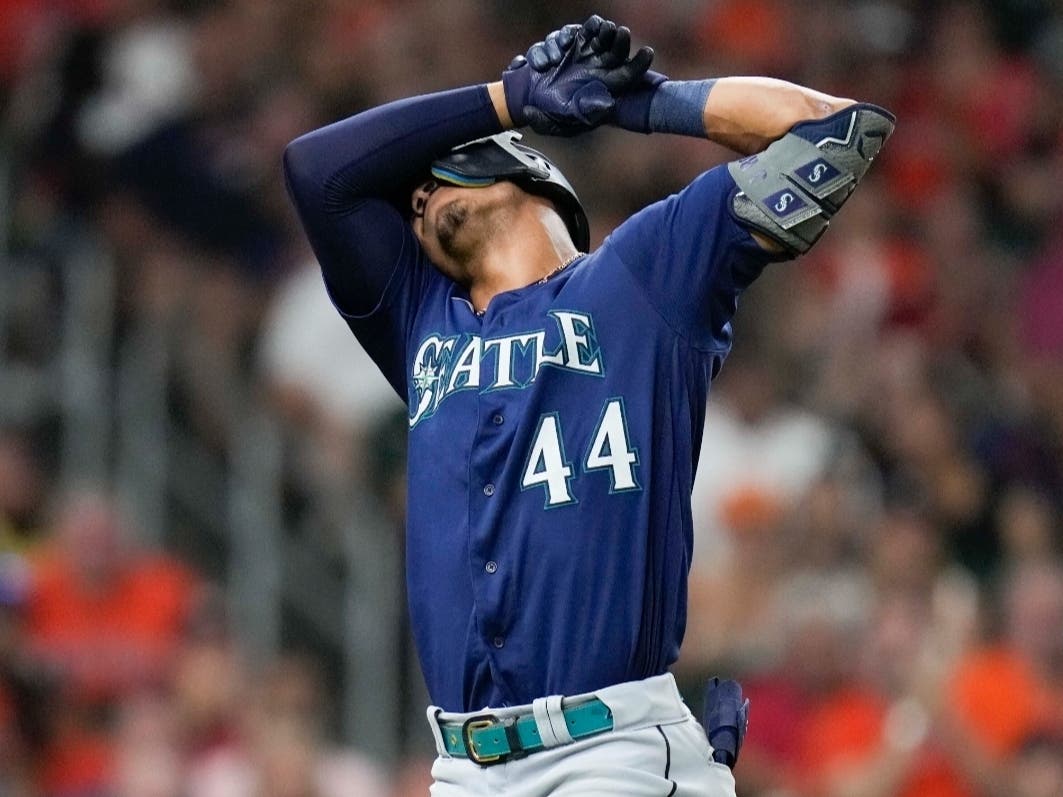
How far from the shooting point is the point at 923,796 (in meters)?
6.00

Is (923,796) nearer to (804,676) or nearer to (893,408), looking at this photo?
(804,676)

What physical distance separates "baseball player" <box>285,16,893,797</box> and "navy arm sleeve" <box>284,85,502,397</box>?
0.03m

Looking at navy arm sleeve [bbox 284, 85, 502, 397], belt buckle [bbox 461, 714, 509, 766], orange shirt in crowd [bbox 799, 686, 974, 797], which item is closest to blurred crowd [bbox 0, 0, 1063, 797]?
orange shirt in crowd [bbox 799, 686, 974, 797]

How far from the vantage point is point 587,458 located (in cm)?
357

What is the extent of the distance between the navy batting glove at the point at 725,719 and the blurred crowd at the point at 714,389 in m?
2.33

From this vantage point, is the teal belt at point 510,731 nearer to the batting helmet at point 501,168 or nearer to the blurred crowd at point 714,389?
the batting helmet at point 501,168

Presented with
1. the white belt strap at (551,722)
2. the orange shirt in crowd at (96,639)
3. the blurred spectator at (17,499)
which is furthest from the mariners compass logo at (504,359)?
the blurred spectator at (17,499)

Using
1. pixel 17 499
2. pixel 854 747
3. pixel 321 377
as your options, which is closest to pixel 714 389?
pixel 321 377

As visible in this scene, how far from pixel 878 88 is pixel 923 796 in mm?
4190

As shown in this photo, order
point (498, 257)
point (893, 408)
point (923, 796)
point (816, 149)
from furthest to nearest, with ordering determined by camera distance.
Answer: point (893, 408), point (923, 796), point (498, 257), point (816, 149)

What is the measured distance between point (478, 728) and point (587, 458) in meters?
0.51

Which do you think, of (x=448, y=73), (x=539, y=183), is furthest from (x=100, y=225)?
(x=539, y=183)

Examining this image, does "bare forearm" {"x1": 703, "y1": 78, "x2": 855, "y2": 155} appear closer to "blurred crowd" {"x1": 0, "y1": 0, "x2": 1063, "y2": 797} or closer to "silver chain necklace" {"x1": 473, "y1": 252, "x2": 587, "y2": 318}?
"silver chain necklace" {"x1": 473, "y1": 252, "x2": 587, "y2": 318}

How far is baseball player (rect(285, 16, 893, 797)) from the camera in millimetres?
3502
